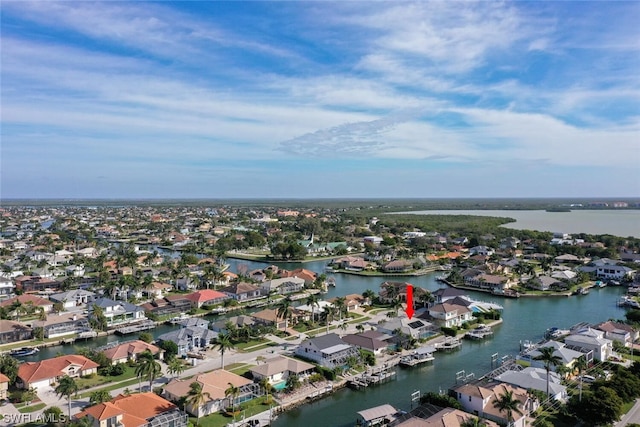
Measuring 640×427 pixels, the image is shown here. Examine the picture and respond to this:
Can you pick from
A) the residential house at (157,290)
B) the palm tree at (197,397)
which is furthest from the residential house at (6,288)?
the palm tree at (197,397)

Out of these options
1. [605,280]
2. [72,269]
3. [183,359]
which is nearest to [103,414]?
[183,359]

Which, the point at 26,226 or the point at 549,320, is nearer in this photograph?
the point at 549,320

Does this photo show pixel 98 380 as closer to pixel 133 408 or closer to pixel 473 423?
pixel 133 408

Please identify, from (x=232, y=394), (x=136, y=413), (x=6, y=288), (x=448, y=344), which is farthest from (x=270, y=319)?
(x=6, y=288)

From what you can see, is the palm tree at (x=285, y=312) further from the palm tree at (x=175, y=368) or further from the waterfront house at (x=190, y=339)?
the palm tree at (x=175, y=368)

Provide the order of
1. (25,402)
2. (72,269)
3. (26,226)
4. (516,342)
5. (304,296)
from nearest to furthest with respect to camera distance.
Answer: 1. (25,402)
2. (516,342)
3. (304,296)
4. (72,269)
5. (26,226)

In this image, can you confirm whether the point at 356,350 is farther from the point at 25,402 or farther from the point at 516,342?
the point at 25,402

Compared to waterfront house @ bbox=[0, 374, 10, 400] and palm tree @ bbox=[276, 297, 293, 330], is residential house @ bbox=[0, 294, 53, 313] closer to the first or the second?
waterfront house @ bbox=[0, 374, 10, 400]

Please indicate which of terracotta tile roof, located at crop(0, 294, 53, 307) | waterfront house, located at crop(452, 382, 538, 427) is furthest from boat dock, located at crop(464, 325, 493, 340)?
terracotta tile roof, located at crop(0, 294, 53, 307)
